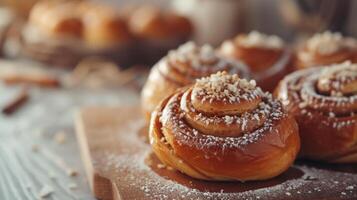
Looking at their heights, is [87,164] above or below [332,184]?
below

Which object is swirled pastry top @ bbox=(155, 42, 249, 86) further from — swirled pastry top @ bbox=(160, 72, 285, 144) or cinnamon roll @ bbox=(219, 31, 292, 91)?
swirled pastry top @ bbox=(160, 72, 285, 144)

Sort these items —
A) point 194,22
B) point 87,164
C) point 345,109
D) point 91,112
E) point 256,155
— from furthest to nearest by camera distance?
point 194,22
point 91,112
point 87,164
point 345,109
point 256,155

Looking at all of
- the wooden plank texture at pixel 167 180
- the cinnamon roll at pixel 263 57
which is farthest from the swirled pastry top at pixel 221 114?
the cinnamon roll at pixel 263 57

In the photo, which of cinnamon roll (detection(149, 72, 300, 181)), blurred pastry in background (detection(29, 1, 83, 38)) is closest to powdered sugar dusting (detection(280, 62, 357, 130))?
cinnamon roll (detection(149, 72, 300, 181))

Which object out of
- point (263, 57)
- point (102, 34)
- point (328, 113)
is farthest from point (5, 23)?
point (328, 113)

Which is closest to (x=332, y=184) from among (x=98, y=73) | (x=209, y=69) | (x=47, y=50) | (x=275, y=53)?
(x=209, y=69)

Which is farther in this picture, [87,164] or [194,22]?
[194,22]

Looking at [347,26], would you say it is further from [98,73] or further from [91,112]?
[91,112]
